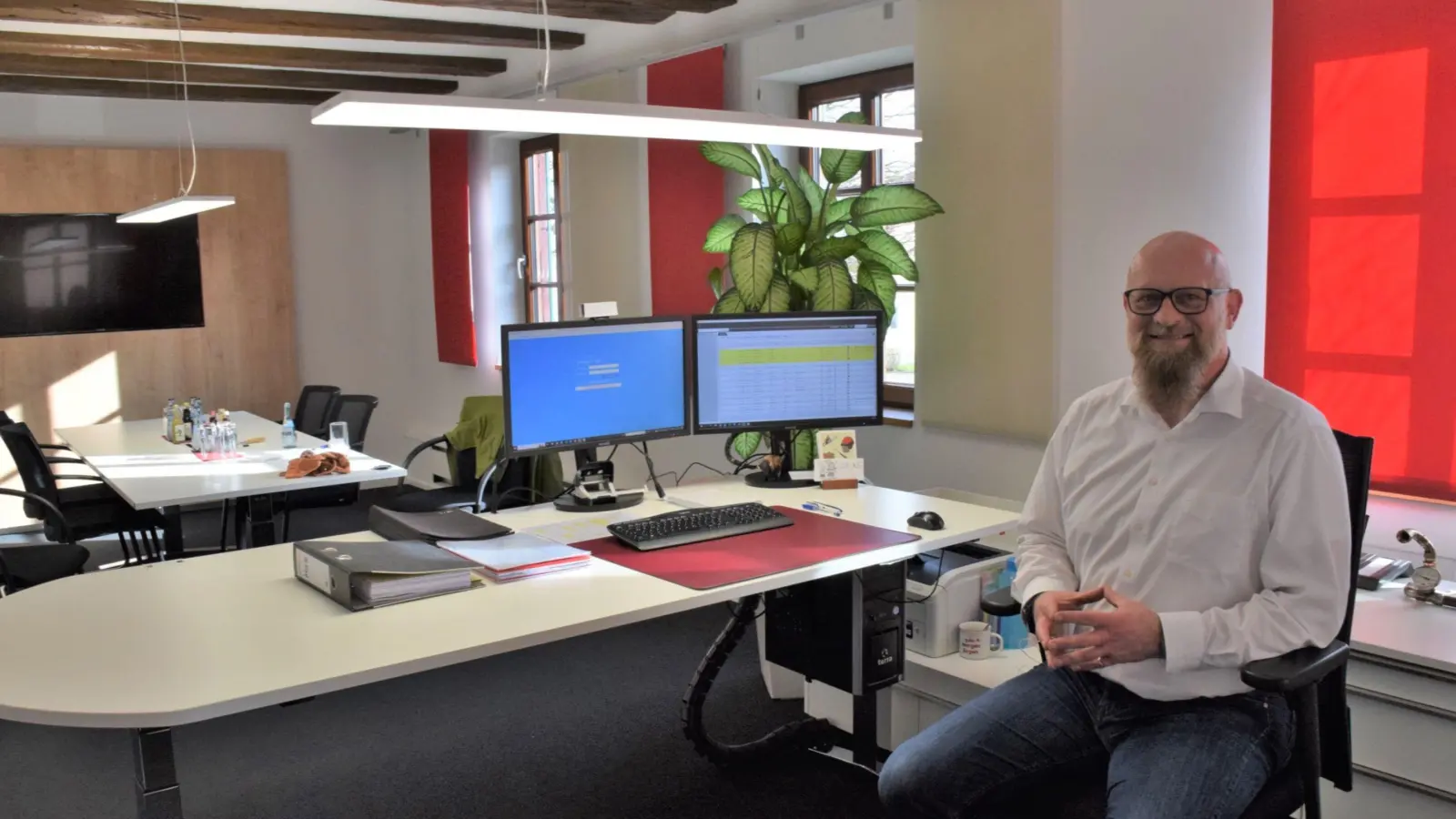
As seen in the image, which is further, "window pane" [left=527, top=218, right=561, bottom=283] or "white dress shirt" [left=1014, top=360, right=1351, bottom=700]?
"window pane" [left=527, top=218, right=561, bottom=283]

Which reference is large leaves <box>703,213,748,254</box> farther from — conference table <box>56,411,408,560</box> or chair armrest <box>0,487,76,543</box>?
chair armrest <box>0,487,76,543</box>

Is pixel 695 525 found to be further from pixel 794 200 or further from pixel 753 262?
pixel 794 200

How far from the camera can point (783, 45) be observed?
499 centimetres

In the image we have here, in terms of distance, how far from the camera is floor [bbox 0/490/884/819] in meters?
3.30

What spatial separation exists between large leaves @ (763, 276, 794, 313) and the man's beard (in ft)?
6.53

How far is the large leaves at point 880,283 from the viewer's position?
4.26 metres

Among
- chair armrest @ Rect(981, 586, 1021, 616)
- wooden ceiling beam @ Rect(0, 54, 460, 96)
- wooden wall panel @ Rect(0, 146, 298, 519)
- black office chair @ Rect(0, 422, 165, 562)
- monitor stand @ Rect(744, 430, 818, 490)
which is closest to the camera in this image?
chair armrest @ Rect(981, 586, 1021, 616)

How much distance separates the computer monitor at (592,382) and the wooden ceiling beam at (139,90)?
5154mm

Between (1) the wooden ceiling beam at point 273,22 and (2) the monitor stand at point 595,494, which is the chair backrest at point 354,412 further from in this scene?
(2) the monitor stand at point 595,494

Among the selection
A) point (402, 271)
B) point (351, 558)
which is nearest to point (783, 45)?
point (351, 558)

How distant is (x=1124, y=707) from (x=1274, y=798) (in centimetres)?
30

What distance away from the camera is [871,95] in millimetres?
4910

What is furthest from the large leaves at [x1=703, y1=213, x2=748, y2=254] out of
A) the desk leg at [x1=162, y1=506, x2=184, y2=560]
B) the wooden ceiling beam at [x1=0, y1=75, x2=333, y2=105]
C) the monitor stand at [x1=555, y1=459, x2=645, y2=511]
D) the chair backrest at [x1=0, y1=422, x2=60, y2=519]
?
the wooden ceiling beam at [x1=0, y1=75, x2=333, y2=105]

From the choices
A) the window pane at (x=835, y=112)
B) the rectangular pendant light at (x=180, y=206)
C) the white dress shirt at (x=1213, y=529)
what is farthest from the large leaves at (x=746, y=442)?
the rectangular pendant light at (x=180, y=206)
